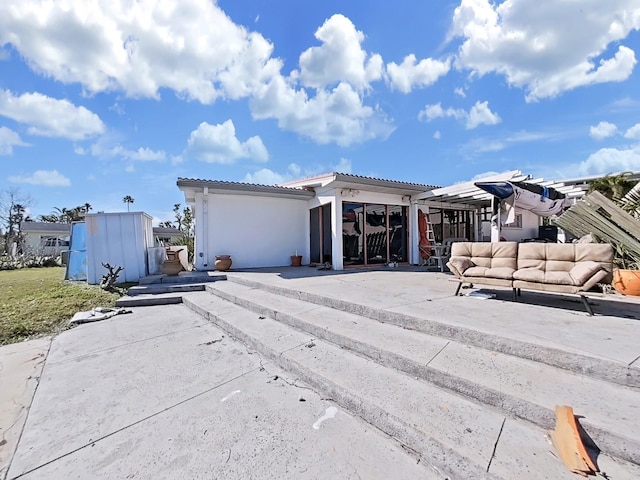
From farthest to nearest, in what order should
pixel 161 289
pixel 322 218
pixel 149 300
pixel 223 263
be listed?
pixel 322 218, pixel 223 263, pixel 161 289, pixel 149 300

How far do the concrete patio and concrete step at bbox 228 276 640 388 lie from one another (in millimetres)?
11

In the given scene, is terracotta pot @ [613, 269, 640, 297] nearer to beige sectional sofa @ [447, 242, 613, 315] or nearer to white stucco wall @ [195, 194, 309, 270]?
beige sectional sofa @ [447, 242, 613, 315]

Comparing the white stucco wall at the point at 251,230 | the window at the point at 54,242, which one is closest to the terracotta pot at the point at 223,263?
the white stucco wall at the point at 251,230

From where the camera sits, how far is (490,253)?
527 centimetres

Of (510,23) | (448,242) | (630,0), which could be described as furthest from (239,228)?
(630,0)

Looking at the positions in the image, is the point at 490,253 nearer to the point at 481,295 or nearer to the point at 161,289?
the point at 481,295

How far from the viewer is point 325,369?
294cm

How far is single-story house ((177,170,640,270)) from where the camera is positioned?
31.1 feet

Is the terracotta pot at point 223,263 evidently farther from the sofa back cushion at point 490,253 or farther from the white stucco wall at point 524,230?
the white stucco wall at point 524,230

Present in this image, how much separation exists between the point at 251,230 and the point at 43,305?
586cm

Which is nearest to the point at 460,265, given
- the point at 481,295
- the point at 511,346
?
the point at 481,295

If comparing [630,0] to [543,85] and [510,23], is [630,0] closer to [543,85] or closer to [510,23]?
[510,23]

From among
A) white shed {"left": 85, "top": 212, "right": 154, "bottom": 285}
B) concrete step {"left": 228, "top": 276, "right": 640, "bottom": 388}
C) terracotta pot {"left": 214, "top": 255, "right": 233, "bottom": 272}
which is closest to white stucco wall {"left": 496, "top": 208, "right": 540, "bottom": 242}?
concrete step {"left": 228, "top": 276, "right": 640, "bottom": 388}

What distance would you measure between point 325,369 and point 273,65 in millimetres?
10596
